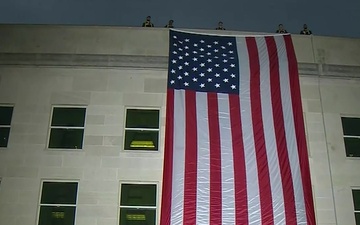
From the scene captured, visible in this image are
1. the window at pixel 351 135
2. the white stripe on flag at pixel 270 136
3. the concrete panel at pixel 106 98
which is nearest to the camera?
the white stripe on flag at pixel 270 136

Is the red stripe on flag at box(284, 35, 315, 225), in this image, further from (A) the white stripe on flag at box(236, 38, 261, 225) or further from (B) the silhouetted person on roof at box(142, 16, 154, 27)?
(B) the silhouetted person on roof at box(142, 16, 154, 27)

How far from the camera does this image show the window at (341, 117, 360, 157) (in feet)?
58.1

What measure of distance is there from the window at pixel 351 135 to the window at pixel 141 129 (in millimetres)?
6902

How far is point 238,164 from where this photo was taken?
15055 millimetres

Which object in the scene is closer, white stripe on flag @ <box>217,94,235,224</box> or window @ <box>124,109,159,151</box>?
white stripe on flag @ <box>217,94,235,224</box>

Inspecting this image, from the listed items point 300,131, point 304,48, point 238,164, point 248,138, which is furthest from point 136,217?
point 304,48

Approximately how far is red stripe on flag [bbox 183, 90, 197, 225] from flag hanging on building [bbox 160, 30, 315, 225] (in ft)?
0.10

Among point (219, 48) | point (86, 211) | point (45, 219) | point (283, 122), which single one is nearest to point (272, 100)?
point (283, 122)

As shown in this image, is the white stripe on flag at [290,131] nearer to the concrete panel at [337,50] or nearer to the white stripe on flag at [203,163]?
the concrete panel at [337,50]

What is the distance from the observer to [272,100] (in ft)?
Answer: 54.0

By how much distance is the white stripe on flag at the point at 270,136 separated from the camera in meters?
14.5

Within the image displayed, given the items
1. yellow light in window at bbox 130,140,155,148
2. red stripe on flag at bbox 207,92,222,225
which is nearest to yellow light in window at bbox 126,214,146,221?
yellow light in window at bbox 130,140,155,148

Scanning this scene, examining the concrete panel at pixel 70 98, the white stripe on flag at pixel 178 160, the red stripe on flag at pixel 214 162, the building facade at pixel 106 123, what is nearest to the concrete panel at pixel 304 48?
the building facade at pixel 106 123

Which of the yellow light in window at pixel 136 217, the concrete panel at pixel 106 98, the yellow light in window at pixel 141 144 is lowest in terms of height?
Result: the yellow light in window at pixel 136 217
